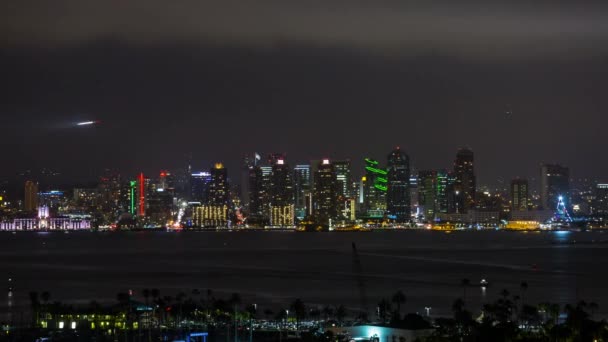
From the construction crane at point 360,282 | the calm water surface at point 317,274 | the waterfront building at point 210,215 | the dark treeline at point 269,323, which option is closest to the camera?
the dark treeline at point 269,323

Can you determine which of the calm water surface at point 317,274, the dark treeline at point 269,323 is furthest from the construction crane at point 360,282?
the dark treeline at point 269,323

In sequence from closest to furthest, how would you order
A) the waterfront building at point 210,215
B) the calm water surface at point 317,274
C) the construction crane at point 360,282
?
the construction crane at point 360,282 → the calm water surface at point 317,274 → the waterfront building at point 210,215

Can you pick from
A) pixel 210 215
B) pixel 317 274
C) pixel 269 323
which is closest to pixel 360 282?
pixel 317 274

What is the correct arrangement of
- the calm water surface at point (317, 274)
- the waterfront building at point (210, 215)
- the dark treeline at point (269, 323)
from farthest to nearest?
the waterfront building at point (210, 215), the calm water surface at point (317, 274), the dark treeline at point (269, 323)

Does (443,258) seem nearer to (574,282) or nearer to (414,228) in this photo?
(574,282)

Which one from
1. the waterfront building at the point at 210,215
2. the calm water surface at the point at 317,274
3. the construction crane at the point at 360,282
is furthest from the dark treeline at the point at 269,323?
the waterfront building at the point at 210,215

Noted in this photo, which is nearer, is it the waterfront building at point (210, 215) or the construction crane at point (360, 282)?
the construction crane at point (360, 282)

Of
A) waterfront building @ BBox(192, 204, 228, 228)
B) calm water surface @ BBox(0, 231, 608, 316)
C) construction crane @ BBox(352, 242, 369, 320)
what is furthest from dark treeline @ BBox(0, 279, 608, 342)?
waterfront building @ BBox(192, 204, 228, 228)

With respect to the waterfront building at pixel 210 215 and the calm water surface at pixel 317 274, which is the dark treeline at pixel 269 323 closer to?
the calm water surface at pixel 317 274

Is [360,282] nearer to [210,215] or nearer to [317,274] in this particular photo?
[317,274]

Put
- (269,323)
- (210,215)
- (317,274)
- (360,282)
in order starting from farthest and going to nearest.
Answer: (210,215), (317,274), (360,282), (269,323)

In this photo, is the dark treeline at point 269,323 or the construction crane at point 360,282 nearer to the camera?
Result: the dark treeline at point 269,323
